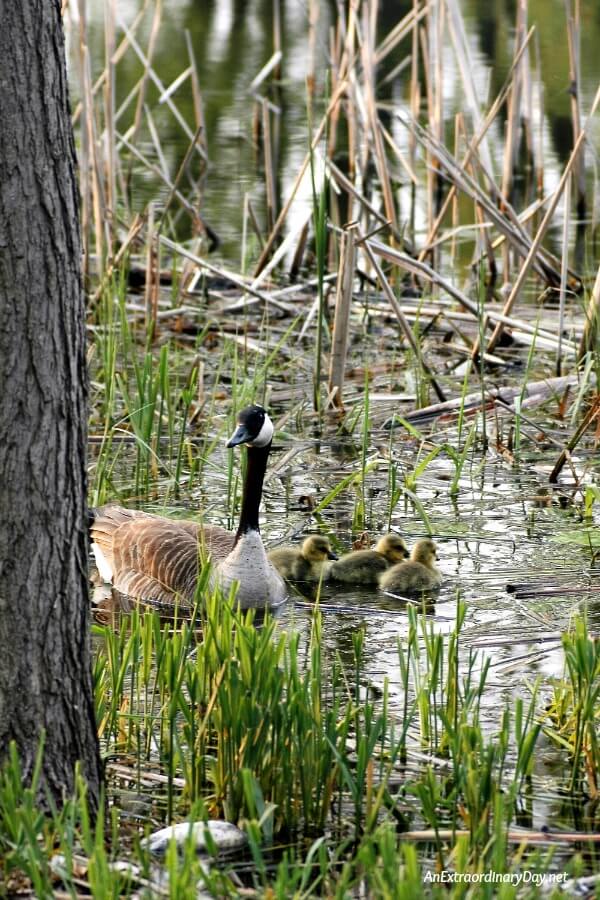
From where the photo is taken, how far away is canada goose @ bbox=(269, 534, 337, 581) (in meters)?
5.63

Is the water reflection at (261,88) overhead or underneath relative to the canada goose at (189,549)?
overhead

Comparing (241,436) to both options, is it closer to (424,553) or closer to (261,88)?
(424,553)

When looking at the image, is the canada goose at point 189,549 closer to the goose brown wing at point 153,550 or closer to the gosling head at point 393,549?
the goose brown wing at point 153,550

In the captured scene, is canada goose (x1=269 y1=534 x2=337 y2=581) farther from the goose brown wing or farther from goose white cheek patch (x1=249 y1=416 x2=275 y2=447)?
goose white cheek patch (x1=249 y1=416 x2=275 y2=447)

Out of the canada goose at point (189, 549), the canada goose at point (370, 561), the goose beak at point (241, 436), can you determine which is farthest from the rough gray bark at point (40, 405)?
the canada goose at point (370, 561)

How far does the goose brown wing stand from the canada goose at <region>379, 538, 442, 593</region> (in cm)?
70

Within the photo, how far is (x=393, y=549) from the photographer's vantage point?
5574mm

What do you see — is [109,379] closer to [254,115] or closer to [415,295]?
[415,295]

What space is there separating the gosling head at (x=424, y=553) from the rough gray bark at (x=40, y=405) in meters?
2.33

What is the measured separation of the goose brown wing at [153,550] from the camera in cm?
571

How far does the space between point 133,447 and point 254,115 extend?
8640 mm

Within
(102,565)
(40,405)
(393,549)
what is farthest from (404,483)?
(40,405)

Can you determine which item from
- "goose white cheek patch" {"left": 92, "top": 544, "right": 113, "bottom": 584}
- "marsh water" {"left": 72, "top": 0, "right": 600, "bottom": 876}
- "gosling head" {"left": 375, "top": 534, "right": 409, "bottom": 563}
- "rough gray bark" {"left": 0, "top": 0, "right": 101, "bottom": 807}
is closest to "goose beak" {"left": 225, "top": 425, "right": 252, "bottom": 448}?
"marsh water" {"left": 72, "top": 0, "right": 600, "bottom": 876}

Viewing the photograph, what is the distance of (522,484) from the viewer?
658 cm
